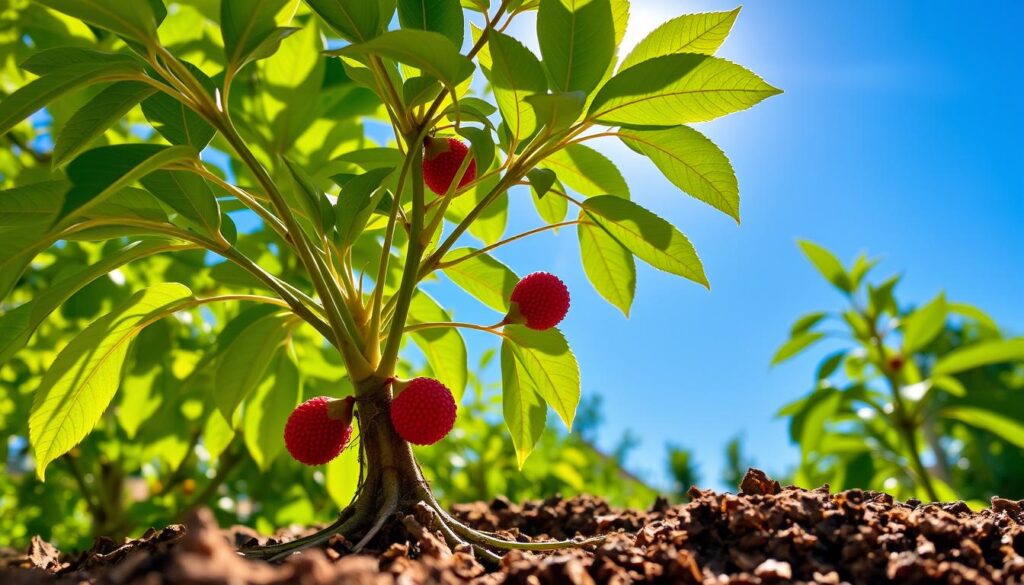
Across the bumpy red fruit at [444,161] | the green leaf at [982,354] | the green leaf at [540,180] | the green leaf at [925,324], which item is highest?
the green leaf at [925,324]

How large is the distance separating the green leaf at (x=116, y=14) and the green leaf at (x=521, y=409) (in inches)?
25.6

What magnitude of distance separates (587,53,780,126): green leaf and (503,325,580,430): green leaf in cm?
35

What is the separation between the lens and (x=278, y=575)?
54 centimetres

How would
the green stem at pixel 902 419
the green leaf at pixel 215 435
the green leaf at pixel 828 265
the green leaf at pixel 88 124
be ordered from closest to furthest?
the green leaf at pixel 88 124, the green leaf at pixel 215 435, the green stem at pixel 902 419, the green leaf at pixel 828 265

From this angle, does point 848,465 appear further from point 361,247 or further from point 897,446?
point 361,247

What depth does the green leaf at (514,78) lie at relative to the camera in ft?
2.89

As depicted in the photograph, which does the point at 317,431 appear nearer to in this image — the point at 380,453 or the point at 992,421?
the point at 380,453

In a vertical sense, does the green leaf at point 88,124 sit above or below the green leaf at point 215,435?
above

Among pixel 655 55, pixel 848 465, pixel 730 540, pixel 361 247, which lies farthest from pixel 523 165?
pixel 848 465

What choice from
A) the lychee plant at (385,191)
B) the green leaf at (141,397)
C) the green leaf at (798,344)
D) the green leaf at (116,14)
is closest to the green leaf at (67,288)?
the lychee plant at (385,191)

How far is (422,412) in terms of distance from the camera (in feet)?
3.19

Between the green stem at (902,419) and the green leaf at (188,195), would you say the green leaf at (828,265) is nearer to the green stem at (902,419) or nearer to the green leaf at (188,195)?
the green stem at (902,419)

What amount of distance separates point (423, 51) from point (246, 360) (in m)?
0.63

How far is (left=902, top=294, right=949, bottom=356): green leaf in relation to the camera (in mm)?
2463
